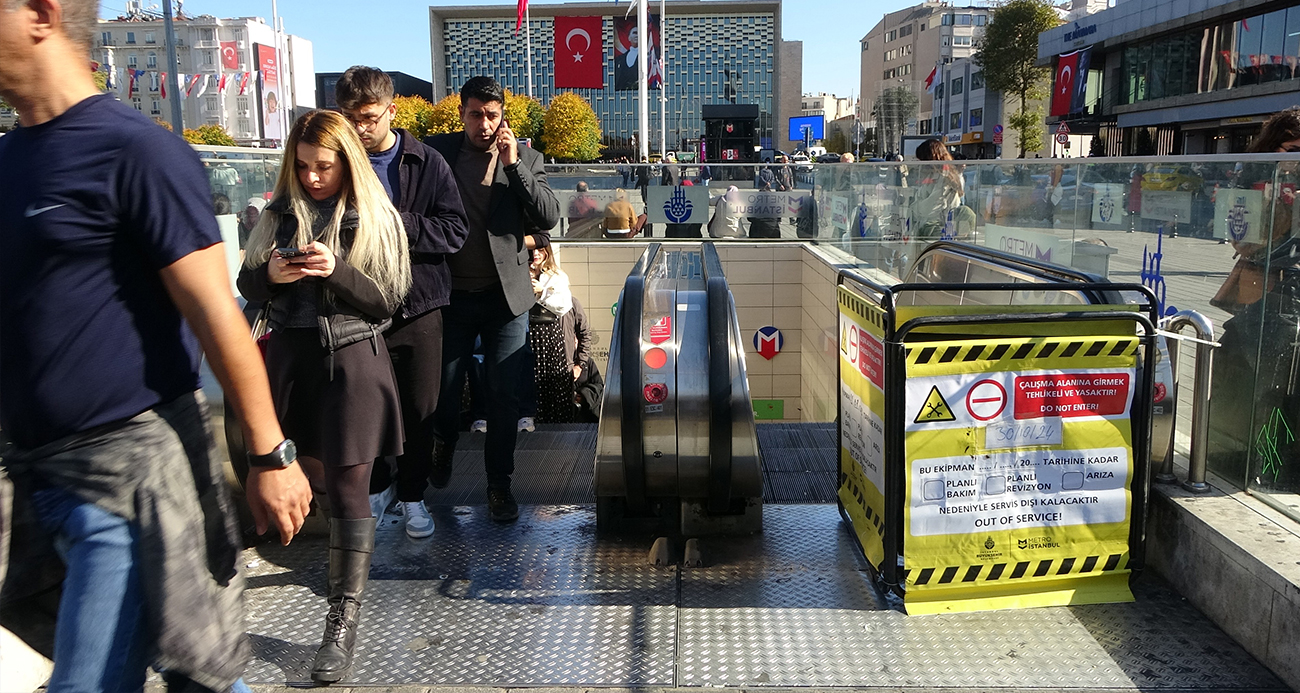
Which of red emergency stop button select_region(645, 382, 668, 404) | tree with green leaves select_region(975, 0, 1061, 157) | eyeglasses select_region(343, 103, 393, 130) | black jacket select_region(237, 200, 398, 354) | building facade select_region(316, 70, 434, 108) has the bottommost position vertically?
red emergency stop button select_region(645, 382, 668, 404)

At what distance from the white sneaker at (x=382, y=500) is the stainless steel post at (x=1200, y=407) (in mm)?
3246

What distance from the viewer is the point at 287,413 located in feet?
10.7

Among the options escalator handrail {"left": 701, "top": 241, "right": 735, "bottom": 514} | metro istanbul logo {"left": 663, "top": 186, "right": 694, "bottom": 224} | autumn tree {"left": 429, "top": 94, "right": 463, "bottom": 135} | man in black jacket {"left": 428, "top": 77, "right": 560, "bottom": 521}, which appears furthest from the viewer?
autumn tree {"left": 429, "top": 94, "right": 463, "bottom": 135}

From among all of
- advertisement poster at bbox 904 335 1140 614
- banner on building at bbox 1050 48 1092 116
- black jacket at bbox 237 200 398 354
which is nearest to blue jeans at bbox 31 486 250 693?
black jacket at bbox 237 200 398 354

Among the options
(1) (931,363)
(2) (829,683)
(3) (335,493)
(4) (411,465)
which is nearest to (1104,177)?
(1) (931,363)

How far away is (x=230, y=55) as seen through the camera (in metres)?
113

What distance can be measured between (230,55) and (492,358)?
12490cm

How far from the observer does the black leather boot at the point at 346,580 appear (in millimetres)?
3062

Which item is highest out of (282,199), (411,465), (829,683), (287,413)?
(282,199)

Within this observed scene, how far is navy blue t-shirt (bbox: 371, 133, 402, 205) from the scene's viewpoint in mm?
3824

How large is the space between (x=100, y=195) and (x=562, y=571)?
2.48 meters

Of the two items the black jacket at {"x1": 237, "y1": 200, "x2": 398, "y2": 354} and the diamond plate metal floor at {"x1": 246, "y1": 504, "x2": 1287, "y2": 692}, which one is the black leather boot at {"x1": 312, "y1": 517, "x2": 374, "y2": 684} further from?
the black jacket at {"x1": 237, "y1": 200, "x2": 398, "y2": 354}

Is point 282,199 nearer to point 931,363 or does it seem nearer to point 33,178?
point 33,178

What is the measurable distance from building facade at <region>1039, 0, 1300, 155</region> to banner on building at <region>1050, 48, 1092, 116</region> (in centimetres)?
30
